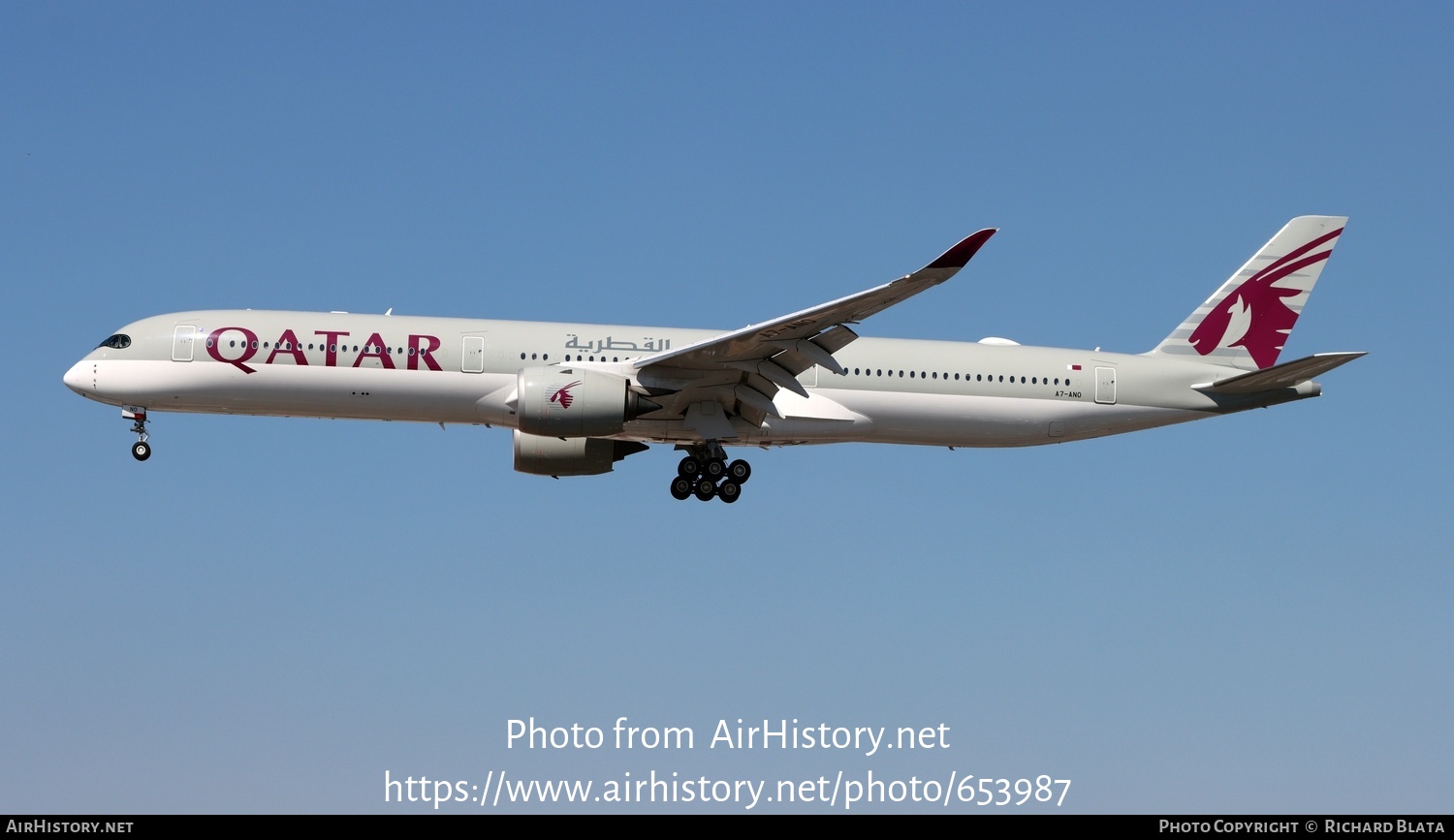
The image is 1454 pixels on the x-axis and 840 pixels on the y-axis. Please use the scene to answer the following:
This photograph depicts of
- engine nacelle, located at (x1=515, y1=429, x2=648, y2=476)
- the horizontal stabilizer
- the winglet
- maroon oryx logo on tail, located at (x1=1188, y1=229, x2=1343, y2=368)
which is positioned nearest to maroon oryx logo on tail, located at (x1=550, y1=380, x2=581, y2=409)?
engine nacelle, located at (x1=515, y1=429, x2=648, y2=476)

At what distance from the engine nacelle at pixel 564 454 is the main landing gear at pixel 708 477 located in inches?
92.7

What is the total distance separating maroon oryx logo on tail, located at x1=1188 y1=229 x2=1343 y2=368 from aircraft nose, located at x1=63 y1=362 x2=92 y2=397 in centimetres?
2360

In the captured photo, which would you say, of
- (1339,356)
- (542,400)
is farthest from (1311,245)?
(542,400)

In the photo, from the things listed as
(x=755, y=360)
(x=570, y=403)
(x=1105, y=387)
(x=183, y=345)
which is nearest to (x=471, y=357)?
(x=570, y=403)

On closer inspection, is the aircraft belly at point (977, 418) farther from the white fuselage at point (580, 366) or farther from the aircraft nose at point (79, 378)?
the aircraft nose at point (79, 378)

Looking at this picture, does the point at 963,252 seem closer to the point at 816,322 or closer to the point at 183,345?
the point at 816,322

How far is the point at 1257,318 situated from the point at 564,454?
15.9 metres

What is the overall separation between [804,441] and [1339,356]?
34.9 feet

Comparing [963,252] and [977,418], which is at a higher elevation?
[963,252]

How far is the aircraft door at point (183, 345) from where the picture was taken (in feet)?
112

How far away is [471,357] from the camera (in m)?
34.0

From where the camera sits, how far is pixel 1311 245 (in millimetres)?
39625

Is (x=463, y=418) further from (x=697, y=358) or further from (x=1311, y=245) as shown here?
(x=1311, y=245)

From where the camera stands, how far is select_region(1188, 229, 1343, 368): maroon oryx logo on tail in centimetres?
3825
